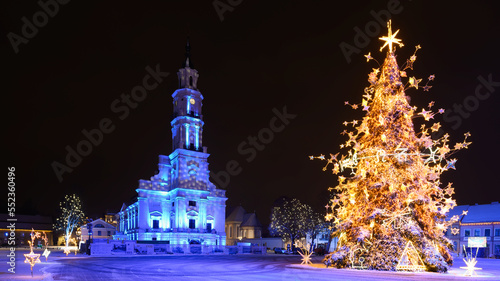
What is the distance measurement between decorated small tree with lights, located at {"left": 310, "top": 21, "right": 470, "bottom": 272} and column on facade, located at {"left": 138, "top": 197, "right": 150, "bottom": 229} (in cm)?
5594

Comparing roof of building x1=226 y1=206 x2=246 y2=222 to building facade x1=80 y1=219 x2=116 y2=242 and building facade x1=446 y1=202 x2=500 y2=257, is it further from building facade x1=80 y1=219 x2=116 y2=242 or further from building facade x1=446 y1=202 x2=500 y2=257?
building facade x1=446 y1=202 x2=500 y2=257

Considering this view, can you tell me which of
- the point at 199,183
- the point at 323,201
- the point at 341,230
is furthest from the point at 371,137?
the point at 199,183

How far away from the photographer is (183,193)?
74.2 meters

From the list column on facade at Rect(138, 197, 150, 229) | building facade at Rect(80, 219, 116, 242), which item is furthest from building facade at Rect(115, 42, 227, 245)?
building facade at Rect(80, 219, 116, 242)

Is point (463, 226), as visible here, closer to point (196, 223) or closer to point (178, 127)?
point (196, 223)

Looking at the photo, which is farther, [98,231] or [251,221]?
[251,221]

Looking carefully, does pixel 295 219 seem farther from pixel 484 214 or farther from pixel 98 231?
pixel 98 231

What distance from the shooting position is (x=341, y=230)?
23859 mm

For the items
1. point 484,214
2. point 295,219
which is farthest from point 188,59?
point 484,214

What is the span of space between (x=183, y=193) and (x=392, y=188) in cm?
5609

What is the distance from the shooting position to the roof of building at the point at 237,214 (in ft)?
380

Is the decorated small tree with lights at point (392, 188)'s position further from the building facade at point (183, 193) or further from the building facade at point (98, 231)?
the building facade at point (98, 231)

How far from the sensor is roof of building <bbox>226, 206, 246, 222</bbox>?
116m

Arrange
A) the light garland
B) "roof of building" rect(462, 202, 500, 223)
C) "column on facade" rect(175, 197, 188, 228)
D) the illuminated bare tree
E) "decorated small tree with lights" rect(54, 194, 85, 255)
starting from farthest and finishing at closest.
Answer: "decorated small tree with lights" rect(54, 194, 85, 255), "column on facade" rect(175, 197, 188, 228), the illuminated bare tree, "roof of building" rect(462, 202, 500, 223), the light garland
